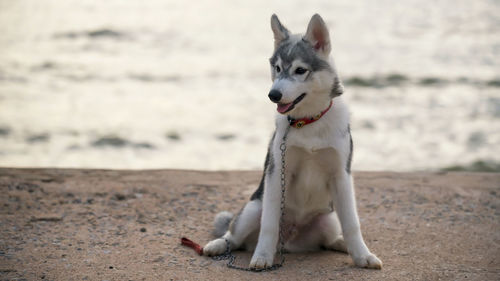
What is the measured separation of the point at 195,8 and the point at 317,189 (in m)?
20.5

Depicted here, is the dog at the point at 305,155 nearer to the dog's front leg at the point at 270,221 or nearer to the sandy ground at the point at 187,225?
the dog's front leg at the point at 270,221

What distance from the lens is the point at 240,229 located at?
541 cm

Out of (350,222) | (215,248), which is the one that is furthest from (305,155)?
(215,248)

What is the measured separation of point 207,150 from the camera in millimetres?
11336

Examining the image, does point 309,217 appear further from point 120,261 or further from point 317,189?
point 120,261

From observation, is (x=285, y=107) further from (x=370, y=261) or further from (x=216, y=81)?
(x=216, y=81)

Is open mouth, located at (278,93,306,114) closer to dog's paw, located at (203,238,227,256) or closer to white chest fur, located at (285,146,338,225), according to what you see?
white chest fur, located at (285,146,338,225)

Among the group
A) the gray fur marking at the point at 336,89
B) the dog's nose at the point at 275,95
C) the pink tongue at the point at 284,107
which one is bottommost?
the pink tongue at the point at 284,107

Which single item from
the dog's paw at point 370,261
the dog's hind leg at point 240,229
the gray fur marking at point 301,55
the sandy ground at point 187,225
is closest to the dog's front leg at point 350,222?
the dog's paw at point 370,261

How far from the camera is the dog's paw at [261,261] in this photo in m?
4.99

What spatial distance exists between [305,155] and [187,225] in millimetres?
1674

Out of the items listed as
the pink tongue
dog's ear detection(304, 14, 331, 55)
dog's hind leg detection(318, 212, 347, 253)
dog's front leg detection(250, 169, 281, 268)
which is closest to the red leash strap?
dog's front leg detection(250, 169, 281, 268)

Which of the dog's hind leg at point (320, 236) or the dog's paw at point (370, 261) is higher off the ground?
the dog's hind leg at point (320, 236)

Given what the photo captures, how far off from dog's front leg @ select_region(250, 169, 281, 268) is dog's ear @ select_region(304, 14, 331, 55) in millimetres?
981
